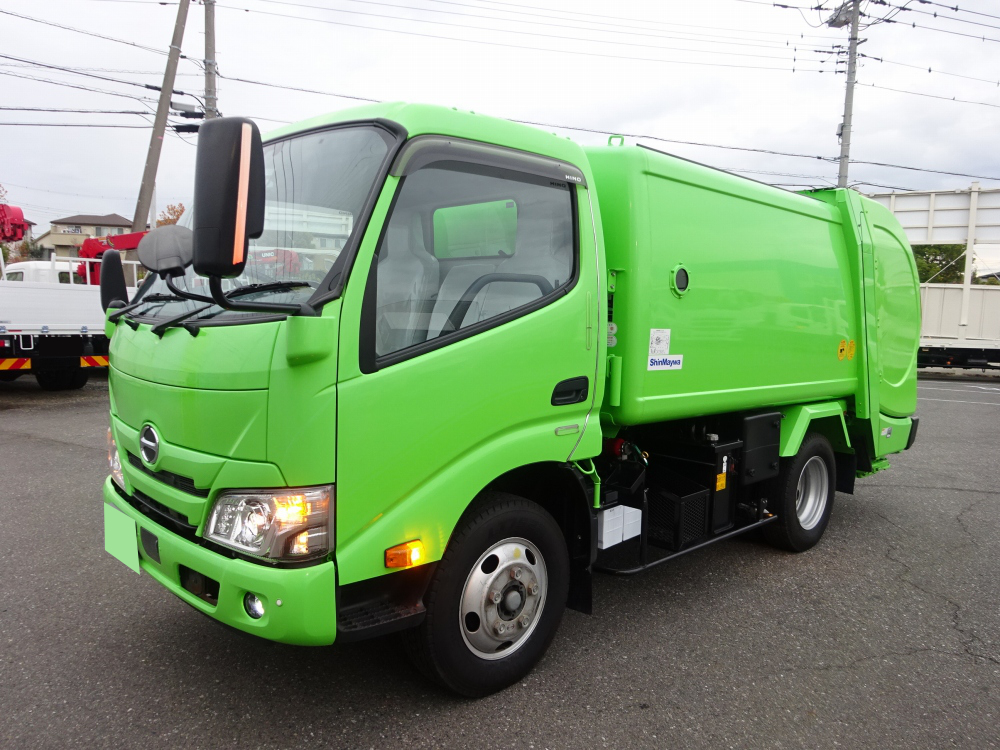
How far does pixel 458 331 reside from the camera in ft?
9.18

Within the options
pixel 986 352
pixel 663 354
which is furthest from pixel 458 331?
pixel 986 352

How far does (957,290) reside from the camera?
1986 cm

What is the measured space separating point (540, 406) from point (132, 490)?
1.82 metres

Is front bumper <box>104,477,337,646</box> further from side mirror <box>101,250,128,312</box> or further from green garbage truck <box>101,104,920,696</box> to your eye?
side mirror <box>101,250,128,312</box>

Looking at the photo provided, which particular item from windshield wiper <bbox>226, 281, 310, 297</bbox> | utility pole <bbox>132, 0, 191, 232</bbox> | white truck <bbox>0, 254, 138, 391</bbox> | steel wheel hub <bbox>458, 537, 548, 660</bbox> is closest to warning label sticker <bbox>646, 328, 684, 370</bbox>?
steel wheel hub <bbox>458, 537, 548, 660</bbox>

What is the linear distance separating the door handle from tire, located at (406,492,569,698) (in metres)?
0.46

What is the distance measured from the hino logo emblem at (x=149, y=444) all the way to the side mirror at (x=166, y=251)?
25.8 inches

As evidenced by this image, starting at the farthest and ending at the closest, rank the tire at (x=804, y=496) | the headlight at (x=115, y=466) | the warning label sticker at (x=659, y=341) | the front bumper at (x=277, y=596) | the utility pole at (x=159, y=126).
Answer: the utility pole at (x=159, y=126), the tire at (x=804, y=496), the warning label sticker at (x=659, y=341), the headlight at (x=115, y=466), the front bumper at (x=277, y=596)

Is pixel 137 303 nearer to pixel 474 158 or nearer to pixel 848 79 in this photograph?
pixel 474 158

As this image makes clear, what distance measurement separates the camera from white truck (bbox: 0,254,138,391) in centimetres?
1146

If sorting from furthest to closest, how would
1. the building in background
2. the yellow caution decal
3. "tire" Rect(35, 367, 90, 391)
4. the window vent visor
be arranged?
the building in background → "tire" Rect(35, 367, 90, 391) → the yellow caution decal → the window vent visor

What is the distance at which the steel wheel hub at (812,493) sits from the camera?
5.21 meters

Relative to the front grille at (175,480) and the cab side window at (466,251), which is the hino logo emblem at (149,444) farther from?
the cab side window at (466,251)

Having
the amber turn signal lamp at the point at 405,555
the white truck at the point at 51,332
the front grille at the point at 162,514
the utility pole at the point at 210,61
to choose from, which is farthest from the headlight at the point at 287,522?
the utility pole at the point at 210,61
